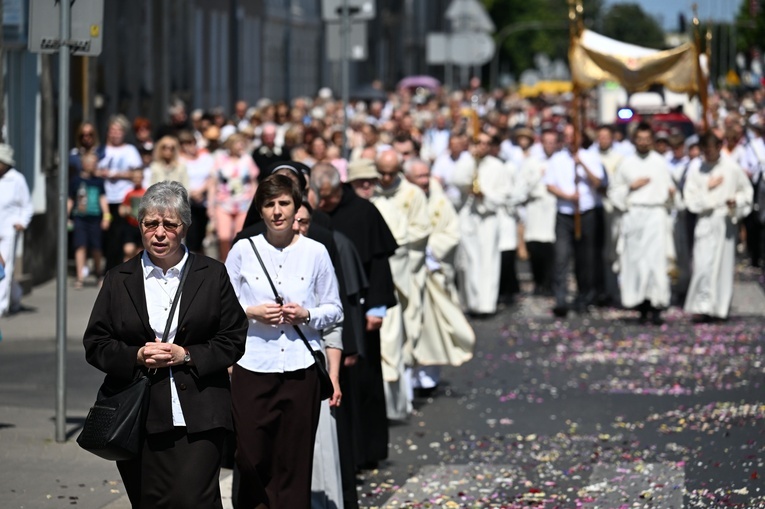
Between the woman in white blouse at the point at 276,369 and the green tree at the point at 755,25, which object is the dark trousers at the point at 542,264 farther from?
the green tree at the point at 755,25

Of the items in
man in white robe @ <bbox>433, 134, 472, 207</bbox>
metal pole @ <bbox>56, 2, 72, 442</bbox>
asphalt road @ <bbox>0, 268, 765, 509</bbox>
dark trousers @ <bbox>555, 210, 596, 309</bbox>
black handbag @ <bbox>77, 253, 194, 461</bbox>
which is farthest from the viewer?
man in white robe @ <bbox>433, 134, 472, 207</bbox>

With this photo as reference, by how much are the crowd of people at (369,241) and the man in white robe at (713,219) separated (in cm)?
2

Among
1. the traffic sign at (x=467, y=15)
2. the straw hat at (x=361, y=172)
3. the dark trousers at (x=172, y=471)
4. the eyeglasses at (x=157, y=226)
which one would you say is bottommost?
the dark trousers at (x=172, y=471)

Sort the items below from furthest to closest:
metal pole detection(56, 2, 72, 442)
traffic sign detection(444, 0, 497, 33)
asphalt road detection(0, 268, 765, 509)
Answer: traffic sign detection(444, 0, 497, 33) < metal pole detection(56, 2, 72, 442) < asphalt road detection(0, 268, 765, 509)

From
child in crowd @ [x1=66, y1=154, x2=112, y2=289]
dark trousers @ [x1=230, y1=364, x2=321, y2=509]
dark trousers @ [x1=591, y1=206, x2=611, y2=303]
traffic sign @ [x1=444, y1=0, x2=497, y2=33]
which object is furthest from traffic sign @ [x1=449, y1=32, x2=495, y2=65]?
dark trousers @ [x1=230, y1=364, x2=321, y2=509]

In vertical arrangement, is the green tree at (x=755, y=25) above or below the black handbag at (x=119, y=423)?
above

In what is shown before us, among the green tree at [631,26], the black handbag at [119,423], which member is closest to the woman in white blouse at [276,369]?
the black handbag at [119,423]

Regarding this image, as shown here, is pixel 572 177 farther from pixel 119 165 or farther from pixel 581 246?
pixel 119 165

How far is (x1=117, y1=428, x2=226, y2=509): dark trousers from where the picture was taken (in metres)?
6.70

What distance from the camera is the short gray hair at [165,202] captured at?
6.69 meters

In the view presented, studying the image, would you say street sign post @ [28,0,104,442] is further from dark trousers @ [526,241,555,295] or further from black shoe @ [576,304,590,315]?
dark trousers @ [526,241,555,295]

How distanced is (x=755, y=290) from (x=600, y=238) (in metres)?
2.80

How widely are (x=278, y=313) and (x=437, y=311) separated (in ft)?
18.1

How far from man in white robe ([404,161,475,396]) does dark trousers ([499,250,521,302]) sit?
685cm
